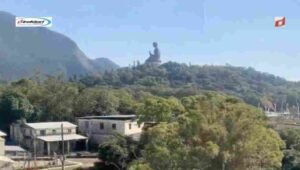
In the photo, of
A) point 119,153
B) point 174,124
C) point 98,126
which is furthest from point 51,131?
point 174,124

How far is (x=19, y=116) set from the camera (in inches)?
1130

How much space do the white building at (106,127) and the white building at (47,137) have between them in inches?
28.3

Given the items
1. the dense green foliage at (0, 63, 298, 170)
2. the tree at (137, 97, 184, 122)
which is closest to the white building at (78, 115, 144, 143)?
the dense green foliage at (0, 63, 298, 170)

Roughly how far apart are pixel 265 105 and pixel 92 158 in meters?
37.2

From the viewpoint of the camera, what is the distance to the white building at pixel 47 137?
83.2 feet

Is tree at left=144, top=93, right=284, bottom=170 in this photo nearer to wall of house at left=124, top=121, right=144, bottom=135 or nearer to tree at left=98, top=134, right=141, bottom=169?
tree at left=98, top=134, right=141, bottom=169

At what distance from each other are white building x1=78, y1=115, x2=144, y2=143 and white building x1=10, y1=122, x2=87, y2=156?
719mm

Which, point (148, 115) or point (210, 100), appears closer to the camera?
point (210, 100)

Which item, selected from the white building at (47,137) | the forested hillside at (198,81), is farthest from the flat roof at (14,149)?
the forested hillside at (198,81)

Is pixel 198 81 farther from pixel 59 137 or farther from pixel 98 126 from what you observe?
pixel 59 137

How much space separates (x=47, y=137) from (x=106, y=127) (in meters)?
2.92

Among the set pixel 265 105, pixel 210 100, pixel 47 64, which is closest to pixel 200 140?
pixel 210 100

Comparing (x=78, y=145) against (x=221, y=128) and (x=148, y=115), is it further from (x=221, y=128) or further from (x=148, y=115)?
(x=221, y=128)

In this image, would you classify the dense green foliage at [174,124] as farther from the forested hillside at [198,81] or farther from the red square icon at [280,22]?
the forested hillside at [198,81]
